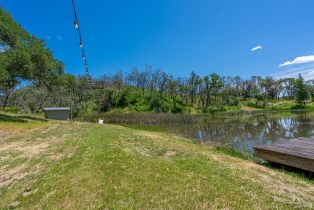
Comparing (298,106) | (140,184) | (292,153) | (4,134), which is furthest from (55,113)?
(298,106)

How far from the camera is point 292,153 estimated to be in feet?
28.3

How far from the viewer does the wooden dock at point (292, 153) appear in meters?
8.06

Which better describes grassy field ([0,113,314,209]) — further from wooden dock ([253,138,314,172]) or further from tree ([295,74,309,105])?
tree ([295,74,309,105])

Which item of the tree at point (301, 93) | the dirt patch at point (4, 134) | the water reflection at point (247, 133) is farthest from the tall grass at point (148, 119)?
the tree at point (301, 93)

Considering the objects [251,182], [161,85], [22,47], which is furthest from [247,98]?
[251,182]

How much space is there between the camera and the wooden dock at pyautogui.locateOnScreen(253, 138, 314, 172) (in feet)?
26.5

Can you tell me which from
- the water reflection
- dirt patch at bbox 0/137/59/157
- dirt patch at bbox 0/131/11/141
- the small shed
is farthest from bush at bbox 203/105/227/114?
dirt patch at bbox 0/137/59/157

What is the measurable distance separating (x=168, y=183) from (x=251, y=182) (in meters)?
2.04

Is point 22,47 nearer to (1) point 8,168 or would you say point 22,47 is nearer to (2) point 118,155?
(1) point 8,168

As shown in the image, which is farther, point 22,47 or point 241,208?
point 22,47

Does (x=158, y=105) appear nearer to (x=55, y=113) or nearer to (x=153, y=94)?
(x=153, y=94)

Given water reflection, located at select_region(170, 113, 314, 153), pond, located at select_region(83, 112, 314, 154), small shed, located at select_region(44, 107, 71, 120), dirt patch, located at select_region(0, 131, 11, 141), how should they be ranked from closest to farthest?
dirt patch, located at select_region(0, 131, 11, 141) < water reflection, located at select_region(170, 113, 314, 153) < pond, located at select_region(83, 112, 314, 154) < small shed, located at select_region(44, 107, 71, 120)

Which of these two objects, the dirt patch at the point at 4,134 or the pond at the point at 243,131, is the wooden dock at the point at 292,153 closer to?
the pond at the point at 243,131

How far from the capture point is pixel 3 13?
66.6ft
